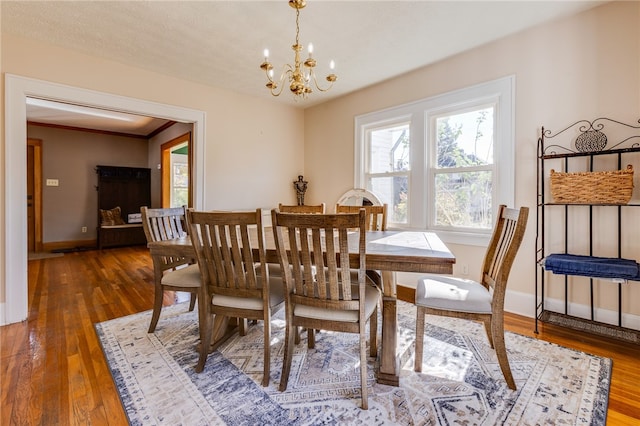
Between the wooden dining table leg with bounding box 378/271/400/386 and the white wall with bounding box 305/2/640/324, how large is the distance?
5.63 ft

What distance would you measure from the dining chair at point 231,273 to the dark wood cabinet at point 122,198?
5.58 m

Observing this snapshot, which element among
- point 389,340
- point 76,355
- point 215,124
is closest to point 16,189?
Result: point 76,355

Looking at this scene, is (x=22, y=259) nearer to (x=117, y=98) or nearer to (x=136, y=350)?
(x=136, y=350)

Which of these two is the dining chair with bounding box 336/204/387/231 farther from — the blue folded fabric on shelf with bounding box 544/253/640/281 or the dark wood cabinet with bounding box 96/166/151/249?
the dark wood cabinet with bounding box 96/166/151/249

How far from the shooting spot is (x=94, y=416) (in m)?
1.47

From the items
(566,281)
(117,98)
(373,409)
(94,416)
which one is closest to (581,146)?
(566,281)

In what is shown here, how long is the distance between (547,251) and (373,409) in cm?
217

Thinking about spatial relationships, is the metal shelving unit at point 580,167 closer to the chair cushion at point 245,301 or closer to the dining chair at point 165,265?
the chair cushion at point 245,301

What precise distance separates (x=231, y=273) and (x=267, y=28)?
2.13 meters

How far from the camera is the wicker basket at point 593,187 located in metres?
2.06

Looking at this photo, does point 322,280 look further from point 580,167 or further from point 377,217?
point 580,167

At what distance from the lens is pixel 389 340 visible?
1.77 m

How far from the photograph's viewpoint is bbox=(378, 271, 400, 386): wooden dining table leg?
5.62 feet

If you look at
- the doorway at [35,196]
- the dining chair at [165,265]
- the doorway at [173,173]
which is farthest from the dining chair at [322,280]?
the doorway at [35,196]
